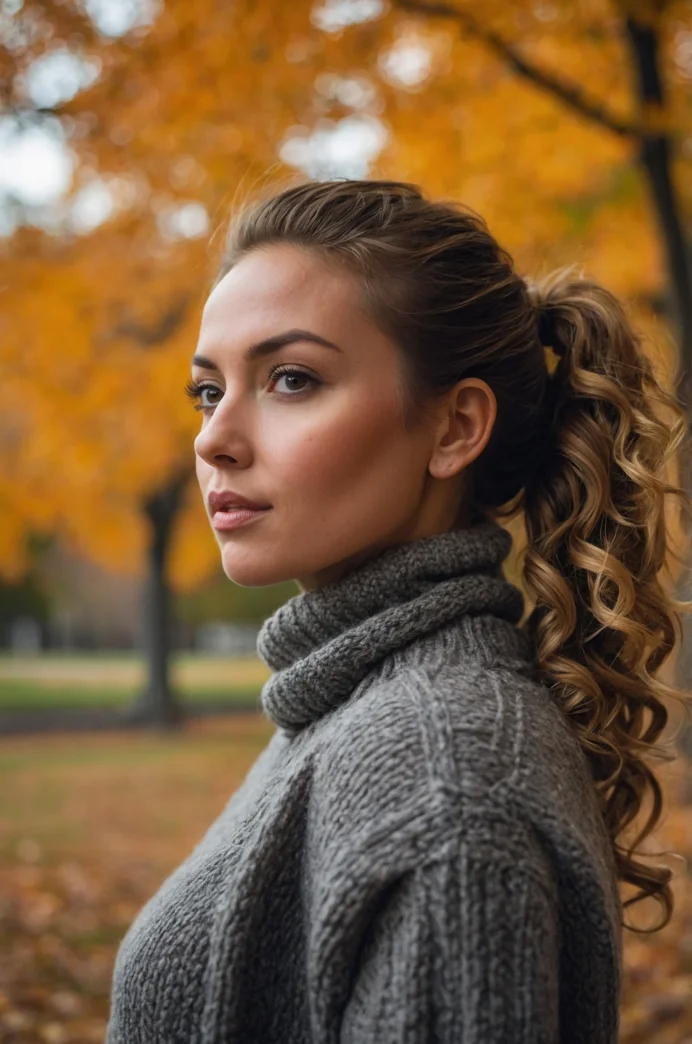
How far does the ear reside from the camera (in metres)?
1.70

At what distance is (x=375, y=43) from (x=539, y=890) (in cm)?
480

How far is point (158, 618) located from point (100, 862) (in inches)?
280

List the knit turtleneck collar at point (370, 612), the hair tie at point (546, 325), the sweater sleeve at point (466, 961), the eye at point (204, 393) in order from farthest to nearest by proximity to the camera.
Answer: the hair tie at point (546, 325), the eye at point (204, 393), the knit turtleneck collar at point (370, 612), the sweater sleeve at point (466, 961)

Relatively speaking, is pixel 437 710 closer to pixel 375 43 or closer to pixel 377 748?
pixel 377 748

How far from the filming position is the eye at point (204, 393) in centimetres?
179

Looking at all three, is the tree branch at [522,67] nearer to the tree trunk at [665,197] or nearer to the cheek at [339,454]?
the tree trunk at [665,197]

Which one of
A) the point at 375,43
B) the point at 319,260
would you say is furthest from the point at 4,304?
the point at 319,260

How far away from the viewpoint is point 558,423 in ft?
6.19

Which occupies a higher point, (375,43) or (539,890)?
(375,43)

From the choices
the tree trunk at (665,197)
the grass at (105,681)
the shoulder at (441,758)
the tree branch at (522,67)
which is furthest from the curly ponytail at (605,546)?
the grass at (105,681)

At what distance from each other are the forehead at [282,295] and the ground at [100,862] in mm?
1529

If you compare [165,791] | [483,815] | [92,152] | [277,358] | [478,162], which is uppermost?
[478,162]

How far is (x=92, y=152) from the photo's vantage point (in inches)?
205

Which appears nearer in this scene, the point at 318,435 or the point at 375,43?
Answer: the point at 318,435
